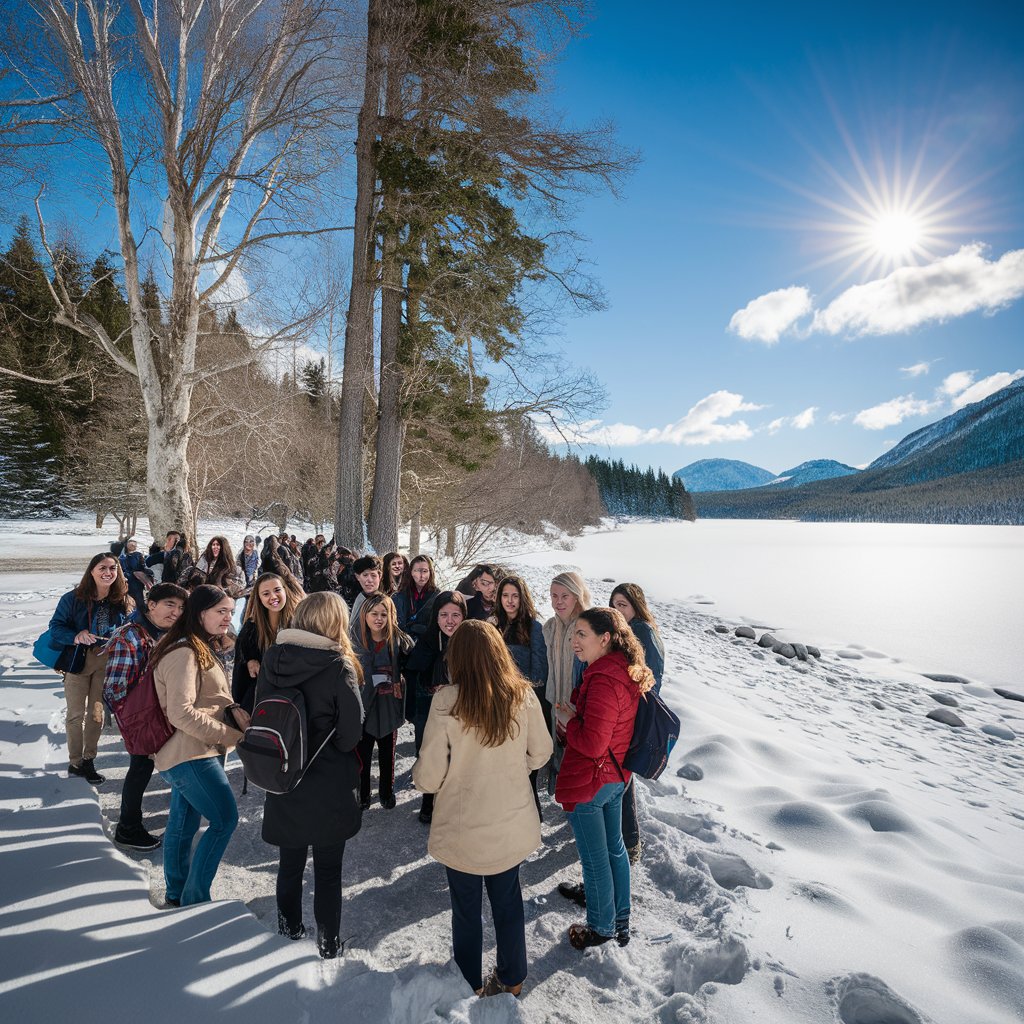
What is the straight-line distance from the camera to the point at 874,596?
1836 cm

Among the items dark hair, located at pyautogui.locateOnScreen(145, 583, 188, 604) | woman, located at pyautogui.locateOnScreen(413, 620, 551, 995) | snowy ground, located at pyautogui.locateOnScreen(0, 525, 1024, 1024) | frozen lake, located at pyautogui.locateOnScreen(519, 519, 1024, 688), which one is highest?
dark hair, located at pyautogui.locateOnScreen(145, 583, 188, 604)

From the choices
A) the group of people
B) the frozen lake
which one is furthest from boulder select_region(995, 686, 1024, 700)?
the group of people

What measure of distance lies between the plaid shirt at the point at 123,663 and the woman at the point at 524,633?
2.43 meters

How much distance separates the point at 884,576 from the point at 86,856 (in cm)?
2860

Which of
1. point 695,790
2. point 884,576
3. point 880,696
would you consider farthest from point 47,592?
point 884,576

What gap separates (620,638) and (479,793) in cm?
98

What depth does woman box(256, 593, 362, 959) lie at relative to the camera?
2.34 metres

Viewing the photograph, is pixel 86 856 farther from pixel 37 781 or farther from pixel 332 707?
pixel 332 707

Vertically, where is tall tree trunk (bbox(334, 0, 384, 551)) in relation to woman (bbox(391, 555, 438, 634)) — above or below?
above

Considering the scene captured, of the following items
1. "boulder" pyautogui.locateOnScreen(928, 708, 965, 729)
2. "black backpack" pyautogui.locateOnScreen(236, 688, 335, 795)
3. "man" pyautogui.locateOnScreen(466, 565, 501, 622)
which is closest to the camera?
"black backpack" pyautogui.locateOnScreen(236, 688, 335, 795)

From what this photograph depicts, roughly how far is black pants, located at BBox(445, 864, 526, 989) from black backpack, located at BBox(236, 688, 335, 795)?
0.83 meters

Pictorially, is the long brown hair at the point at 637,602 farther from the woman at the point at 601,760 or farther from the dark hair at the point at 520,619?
the woman at the point at 601,760

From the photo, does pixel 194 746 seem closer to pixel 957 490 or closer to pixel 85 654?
pixel 85 654

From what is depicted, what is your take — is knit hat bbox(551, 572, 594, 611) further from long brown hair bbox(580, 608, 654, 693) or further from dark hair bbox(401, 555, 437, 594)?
dark hair bbox(401, 555, 437, 594)
